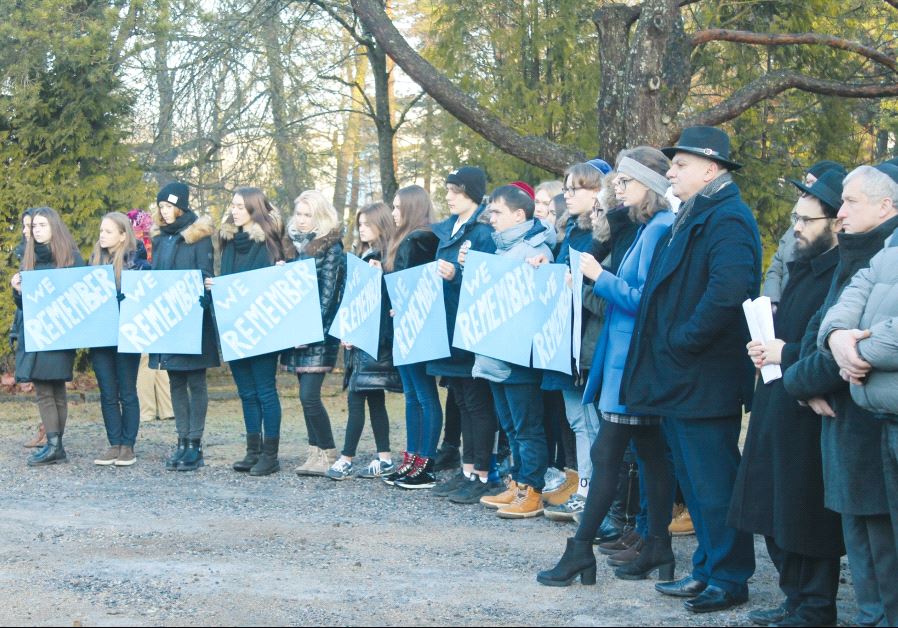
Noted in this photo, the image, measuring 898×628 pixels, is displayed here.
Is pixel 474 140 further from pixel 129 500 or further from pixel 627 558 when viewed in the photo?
pixel 627 558

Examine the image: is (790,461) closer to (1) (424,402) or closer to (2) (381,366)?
(1) (424,402)

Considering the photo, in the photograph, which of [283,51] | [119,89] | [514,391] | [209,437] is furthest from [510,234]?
[283,51]

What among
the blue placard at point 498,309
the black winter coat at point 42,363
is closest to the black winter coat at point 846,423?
the blue placard at point 498,309

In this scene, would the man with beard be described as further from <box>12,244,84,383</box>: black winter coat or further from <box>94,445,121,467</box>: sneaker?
<box>12,244,84,383</box>: black winter coat

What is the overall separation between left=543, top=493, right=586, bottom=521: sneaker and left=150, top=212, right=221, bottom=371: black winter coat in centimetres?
309

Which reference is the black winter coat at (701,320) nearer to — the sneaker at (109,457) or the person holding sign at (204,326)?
the person holding sign at (204,326)

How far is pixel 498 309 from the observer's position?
25.5 feet

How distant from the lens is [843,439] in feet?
15.3

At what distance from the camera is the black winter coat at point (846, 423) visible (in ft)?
15.0

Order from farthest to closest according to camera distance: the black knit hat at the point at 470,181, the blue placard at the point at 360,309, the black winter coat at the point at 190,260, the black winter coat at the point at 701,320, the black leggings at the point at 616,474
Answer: the black winter coat at the point at 190,260 < the blue placard at the point at 360,309 < the black knit hat at the point at 470,181 < the black leggings at the point at 616,474 < the black winter coat at the point at 701,320

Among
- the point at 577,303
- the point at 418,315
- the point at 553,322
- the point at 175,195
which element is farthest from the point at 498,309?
the point at 175,195

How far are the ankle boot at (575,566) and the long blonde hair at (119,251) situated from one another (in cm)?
525

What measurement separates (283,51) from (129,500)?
33.0 ft

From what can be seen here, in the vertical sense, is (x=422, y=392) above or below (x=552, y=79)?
below
